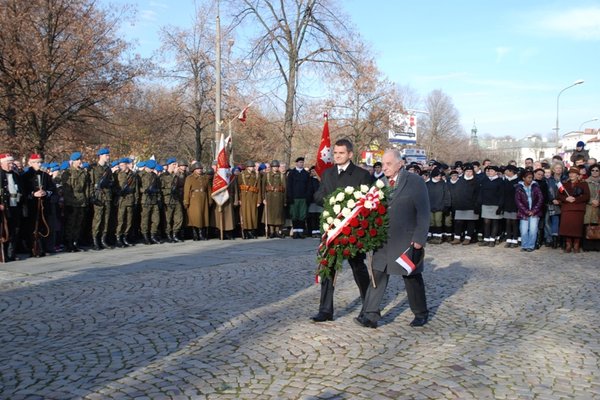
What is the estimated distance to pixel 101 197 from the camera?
44.2ft

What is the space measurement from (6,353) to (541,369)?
503cm

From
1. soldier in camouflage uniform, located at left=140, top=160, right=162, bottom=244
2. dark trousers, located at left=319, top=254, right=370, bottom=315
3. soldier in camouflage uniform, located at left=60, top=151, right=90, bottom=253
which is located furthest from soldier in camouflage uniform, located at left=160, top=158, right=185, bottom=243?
dark trousers, located at left=319, top=254, right=370, bottom=315

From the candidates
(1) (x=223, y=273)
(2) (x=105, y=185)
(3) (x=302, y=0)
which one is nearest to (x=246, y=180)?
(2) (x=105, y=185)

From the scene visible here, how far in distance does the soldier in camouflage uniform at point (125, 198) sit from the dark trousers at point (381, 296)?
8907 millimetres

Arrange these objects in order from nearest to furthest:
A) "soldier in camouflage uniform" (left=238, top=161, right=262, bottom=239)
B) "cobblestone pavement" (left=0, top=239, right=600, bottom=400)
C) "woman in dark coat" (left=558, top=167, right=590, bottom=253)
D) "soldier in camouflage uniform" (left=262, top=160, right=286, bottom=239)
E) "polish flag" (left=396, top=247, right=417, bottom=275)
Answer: "cobblestone pavement" (left=0, top=239, right=600, bottom=400)
"polish flag" (left=396, top=247, right=417, bottom=275)
"woman in dark coat" (left=558, top=167, right=590, bottom=253)
"soldier in camouflage uniform" (left=238, top=161, right=262, bottom=239)
"soldier in camouflage uniform" (left=262, top=160, right=286, bottom=239)

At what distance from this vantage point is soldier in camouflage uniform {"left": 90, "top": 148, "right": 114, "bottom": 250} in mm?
13414

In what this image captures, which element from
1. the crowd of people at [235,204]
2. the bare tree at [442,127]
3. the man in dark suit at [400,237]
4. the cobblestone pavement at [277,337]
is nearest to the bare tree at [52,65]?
the crowd of people at [235,204]

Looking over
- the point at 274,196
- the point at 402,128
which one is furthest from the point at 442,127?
the point at 274,196

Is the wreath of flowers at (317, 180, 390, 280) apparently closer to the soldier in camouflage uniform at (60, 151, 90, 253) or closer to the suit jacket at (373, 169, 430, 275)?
the suit jacket at (373, 169, 430, 275)

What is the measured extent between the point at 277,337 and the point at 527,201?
10.2m

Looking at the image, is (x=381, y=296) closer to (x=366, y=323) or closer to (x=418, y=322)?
(x=366, y=323)

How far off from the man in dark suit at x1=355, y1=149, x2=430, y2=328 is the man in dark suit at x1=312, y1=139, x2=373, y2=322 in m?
0.27

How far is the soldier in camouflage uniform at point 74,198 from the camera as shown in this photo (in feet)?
43.0

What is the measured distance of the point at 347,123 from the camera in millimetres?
37094
